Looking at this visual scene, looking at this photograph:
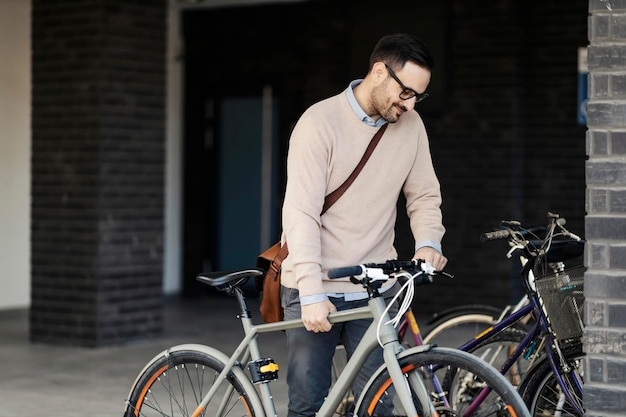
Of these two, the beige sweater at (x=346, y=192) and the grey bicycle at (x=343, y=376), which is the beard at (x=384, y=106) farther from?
the grey bicycle at (x=343, y=376)

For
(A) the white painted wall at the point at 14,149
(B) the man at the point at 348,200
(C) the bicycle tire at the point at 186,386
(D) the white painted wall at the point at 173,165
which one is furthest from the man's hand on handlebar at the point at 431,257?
(D) the white painted wall at the point at 173,165

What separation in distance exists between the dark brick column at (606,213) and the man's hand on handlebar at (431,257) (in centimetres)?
52

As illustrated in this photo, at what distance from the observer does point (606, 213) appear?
13.9 feet

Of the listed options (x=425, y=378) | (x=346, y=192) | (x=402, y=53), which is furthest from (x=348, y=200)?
(x=425, y=378)

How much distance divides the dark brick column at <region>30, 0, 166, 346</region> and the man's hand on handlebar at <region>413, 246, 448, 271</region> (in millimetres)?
5024

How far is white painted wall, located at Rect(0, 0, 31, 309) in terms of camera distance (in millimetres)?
11516

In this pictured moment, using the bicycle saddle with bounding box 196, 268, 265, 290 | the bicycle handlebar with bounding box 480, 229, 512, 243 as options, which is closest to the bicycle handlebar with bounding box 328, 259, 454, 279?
the bicycle saddle with bounding box 196, 268, 265, 290

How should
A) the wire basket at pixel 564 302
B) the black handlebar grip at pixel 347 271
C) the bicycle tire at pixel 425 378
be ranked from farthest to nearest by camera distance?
the wire basket at pixel 564 302 → the black handlebar grip at pixel 347 271 → the bicycle tire at pixel 425 378

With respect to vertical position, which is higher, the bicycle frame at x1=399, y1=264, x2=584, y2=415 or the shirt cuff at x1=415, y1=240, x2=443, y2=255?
the shirt cuff at x1=415, y1=240, x2=443, y2=255

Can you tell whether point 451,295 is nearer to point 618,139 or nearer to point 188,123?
point 188,123

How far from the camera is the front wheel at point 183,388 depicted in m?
4.45

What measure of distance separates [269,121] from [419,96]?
8305mm

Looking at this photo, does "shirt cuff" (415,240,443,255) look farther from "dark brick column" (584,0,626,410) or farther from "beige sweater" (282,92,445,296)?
"dark brick column" (584,0,626,410)

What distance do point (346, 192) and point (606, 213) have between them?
91 centimetres
